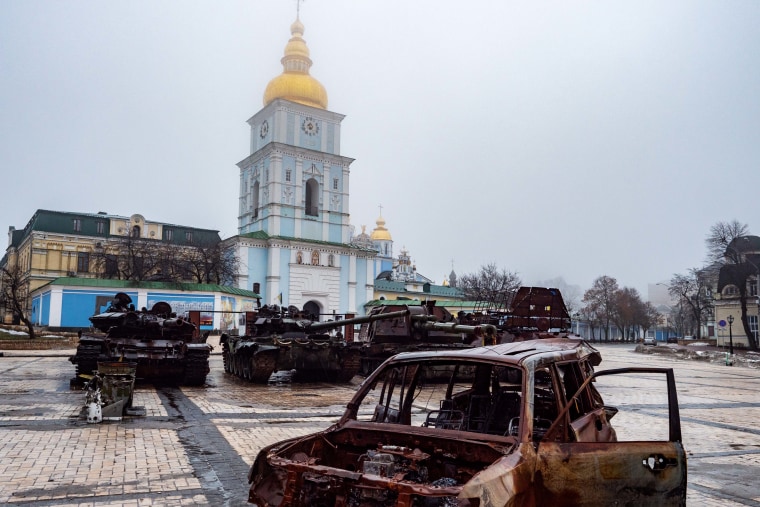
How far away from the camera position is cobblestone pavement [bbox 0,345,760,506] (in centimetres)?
605

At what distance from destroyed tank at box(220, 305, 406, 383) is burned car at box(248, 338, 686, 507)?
10653 mm

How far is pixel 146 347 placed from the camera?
15.3 meters

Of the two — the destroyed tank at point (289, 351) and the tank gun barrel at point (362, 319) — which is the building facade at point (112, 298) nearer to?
the destroyed tank at point (289, 351)

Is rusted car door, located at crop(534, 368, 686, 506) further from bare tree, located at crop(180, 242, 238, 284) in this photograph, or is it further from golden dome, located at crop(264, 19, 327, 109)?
golden dome, located at crop(264, 19, 327, 109)

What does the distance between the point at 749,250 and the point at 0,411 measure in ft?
169

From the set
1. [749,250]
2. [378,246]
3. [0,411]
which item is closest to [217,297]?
[0,411]

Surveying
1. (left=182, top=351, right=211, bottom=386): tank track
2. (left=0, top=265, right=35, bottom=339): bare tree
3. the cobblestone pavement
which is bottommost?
the cobblestone pavement

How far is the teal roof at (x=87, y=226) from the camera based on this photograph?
5844cm

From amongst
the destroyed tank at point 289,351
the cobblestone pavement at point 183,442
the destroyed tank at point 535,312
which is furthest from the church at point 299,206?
the cobblestone pavement at point 183,442

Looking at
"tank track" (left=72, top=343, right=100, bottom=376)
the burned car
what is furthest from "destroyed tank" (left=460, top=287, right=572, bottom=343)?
the burned car

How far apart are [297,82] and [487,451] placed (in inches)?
1996

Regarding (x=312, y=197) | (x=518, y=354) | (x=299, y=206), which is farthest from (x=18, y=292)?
(x=518, y=354)

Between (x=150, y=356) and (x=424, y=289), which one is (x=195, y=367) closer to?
(x=150, y=356)

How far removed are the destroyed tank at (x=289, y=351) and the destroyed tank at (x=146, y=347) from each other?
137 cm
